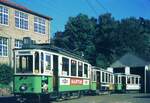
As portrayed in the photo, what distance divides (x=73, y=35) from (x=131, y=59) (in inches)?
818

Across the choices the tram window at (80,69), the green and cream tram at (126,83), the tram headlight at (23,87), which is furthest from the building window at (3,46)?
the tram headlight at (23,87)

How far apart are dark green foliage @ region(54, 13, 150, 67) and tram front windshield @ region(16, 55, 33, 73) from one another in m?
62.6

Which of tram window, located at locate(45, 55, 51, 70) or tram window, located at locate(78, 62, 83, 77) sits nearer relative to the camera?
tram window, located at locate(45, 55, 51, 70)

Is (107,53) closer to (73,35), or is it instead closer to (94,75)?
(73,35)

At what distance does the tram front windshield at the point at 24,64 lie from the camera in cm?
2497

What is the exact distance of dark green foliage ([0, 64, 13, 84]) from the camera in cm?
4706

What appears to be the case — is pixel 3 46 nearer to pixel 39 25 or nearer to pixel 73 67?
pixel 39 25

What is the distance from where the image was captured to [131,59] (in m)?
76.1

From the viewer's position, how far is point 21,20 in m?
55.0

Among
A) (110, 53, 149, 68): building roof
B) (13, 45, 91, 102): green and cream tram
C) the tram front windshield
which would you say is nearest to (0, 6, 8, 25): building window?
(13, 45, 91, 102): green and cream tram

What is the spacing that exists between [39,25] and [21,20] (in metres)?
5.00

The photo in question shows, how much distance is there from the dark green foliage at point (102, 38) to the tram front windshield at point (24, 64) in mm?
62644

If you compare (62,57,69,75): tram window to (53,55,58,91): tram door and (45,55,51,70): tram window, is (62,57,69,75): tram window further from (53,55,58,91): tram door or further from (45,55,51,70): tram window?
(45,55,51,70): tram window

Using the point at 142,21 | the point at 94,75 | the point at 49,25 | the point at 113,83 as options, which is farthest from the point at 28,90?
the point at 142,21
